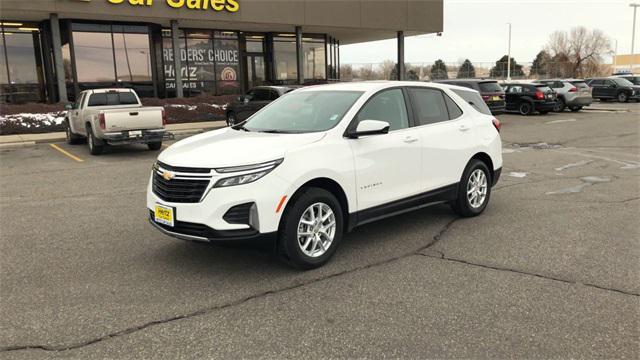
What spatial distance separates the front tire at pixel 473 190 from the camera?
637 cm

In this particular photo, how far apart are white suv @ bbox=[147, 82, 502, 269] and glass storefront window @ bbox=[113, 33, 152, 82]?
2019cm

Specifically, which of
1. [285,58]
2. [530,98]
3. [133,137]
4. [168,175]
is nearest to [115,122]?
[133,137]

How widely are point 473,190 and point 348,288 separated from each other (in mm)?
2883

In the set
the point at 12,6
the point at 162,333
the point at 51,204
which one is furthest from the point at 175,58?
the point at 162,333

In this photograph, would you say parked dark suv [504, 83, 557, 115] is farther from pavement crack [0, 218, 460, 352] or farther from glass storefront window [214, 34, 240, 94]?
pavement crack [0, 218, 460, 352]

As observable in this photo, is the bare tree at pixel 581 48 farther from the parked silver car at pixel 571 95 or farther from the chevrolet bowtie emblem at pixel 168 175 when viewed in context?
the chevrolet bowtie emblem at pixel 168 175

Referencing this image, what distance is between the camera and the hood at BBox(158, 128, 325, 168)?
443 centimetres

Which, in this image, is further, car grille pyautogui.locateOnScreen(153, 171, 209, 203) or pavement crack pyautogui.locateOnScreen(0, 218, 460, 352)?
car grille pyautogui.locateOnScreen(153, 171, 209, 203)

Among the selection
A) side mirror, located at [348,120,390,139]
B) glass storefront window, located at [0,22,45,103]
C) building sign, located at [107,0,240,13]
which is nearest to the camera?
side mirror, located at [348,120,390,139]

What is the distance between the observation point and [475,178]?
6.59 m

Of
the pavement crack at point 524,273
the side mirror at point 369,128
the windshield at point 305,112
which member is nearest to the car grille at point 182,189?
the windshield at point 305,112

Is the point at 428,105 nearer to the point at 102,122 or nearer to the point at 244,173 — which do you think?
the point at 244,173

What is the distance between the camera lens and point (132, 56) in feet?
79.3

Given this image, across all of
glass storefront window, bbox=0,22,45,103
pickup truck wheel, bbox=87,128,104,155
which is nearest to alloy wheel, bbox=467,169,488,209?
pickup truck wheel, bbox=87,128,104,155
